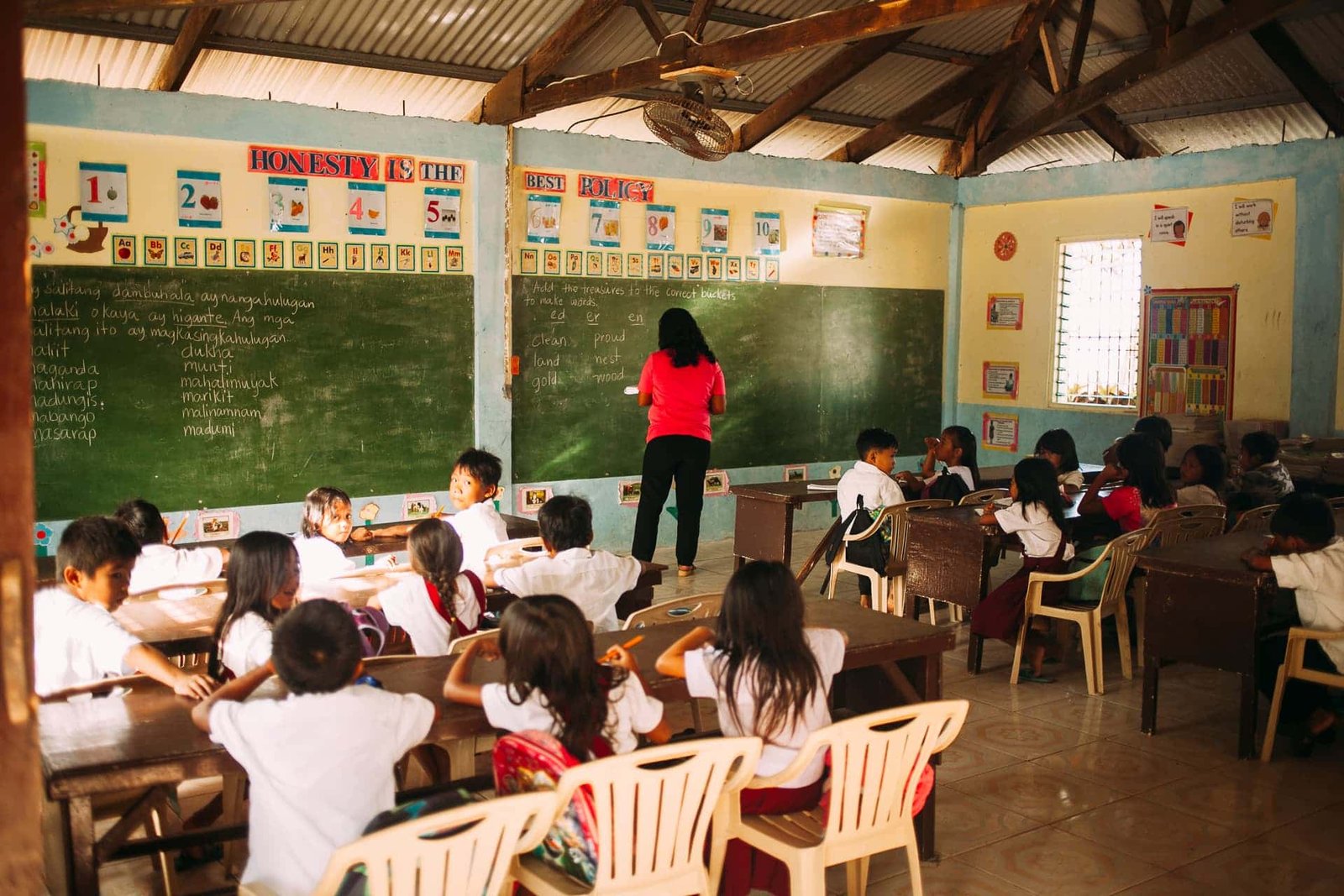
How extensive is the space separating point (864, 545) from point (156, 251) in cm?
379

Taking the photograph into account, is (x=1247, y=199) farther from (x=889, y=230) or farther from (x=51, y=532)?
(x=51, y=532)

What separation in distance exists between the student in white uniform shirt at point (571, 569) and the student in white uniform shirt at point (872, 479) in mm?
2162

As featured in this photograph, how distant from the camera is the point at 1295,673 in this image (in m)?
4.18

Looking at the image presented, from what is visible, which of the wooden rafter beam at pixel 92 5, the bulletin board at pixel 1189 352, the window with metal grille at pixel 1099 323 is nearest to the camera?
the wooden rafter beam at pixel 92 5

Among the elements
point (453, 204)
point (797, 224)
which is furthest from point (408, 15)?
point (797, 224)

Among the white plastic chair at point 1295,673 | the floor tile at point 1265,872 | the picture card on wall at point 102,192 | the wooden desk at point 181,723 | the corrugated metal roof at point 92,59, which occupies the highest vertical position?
the corrugated metal roof at point 92,59

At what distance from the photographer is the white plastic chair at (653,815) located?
2311 millimetres

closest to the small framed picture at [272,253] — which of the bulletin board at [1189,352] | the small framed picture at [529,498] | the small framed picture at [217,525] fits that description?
→ the small framed picture at [217,525]

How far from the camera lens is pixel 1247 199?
8055mm

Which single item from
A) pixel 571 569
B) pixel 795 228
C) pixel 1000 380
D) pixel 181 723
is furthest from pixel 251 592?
pixel 1000 380

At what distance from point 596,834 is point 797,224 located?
22.5 feet

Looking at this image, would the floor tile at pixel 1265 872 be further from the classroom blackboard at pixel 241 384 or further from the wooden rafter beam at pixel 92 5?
the classroom blackboard at pixel 241 384

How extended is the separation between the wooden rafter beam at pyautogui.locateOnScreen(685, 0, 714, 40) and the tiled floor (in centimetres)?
371

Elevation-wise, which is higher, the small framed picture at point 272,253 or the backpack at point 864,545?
the small framed picture at point 272,253
